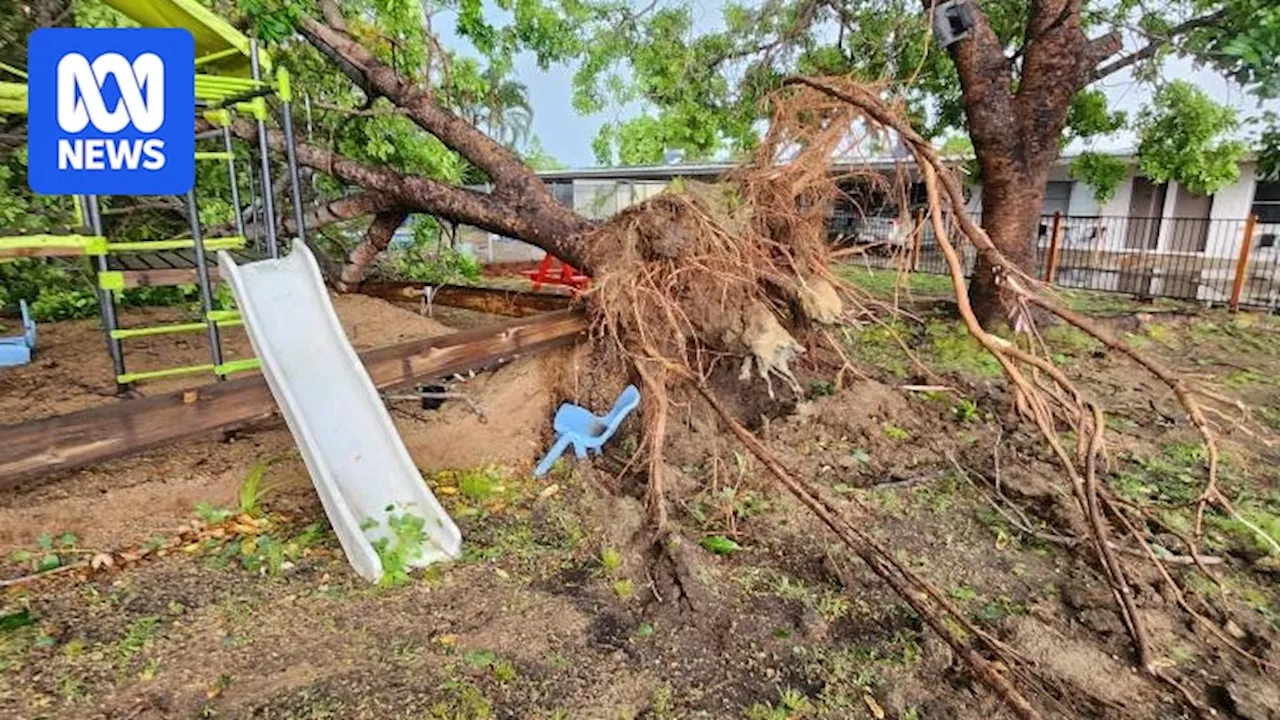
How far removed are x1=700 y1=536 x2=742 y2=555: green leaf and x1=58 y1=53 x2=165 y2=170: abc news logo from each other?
326 cm

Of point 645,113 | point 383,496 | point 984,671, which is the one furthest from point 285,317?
point 645,113

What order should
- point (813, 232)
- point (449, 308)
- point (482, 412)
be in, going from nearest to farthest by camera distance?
point (482, 412) < point (813, 232) < point (449, 308)

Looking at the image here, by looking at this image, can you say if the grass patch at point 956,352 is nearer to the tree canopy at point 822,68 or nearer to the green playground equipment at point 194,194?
the tree canopy at point 822,68

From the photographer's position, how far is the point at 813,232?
15.3 feet

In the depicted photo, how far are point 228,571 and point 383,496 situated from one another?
70cm

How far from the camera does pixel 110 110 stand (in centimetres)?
320

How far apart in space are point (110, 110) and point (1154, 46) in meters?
9.09

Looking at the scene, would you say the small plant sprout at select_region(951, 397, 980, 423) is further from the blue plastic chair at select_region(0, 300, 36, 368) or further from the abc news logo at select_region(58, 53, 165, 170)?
the blue plastic chair at select_region(0, 300, 36, 368)

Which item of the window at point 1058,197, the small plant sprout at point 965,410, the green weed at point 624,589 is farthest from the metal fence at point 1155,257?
the green weed at point 624,589

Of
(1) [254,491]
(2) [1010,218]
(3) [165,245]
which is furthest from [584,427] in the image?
(2) [1010,218]

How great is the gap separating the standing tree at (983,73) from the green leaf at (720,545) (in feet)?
12.8

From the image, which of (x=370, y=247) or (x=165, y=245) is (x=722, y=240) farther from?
(x=370, y=247)

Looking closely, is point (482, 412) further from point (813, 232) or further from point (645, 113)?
point (645, 113)

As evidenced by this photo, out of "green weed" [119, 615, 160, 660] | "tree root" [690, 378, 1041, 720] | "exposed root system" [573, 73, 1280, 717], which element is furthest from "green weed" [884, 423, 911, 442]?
"green weed" [119, 615, 160, 660]
